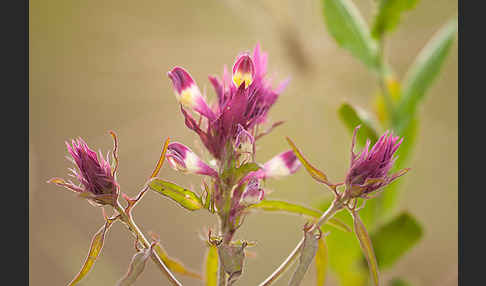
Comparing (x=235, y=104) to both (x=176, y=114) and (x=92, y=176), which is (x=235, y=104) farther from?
(x=176, y=114)

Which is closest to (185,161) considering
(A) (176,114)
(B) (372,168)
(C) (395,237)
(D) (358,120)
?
(B) (372,168)

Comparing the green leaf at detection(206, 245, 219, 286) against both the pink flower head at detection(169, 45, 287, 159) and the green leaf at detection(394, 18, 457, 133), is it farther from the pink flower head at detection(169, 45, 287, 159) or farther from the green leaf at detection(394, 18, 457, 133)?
the green leaf at detection(394, 18, 457, 133)

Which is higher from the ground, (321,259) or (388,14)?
(388,14)

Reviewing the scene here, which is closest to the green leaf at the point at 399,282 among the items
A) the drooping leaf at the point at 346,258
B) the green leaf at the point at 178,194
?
the drooping leaf at the point at 346,258

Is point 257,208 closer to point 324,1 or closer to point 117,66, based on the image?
point 324,1

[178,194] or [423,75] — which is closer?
[178,194]

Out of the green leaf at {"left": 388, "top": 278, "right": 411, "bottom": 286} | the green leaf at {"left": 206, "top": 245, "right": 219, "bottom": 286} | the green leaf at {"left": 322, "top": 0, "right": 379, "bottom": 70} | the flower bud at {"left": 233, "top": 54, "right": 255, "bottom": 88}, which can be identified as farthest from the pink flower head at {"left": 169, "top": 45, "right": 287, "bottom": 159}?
the green leaf at {"left": 388, "top": 278, "right": 411, "bottom": 286}

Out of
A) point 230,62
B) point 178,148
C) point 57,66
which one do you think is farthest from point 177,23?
point 178,148
